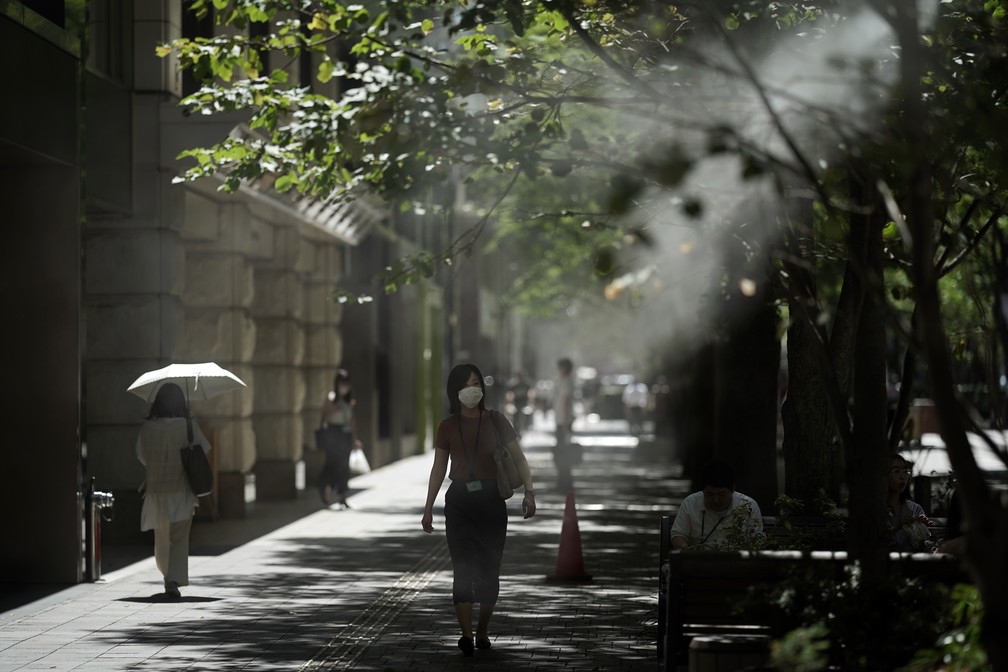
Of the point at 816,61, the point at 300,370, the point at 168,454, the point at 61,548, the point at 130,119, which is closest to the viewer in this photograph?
the point at 816,61

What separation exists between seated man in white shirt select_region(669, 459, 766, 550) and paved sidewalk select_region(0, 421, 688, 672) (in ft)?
2.59

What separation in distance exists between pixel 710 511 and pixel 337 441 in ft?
41.2

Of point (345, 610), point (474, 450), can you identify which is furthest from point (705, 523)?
point (345, 610)

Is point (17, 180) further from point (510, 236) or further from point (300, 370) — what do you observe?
point (510, 236)

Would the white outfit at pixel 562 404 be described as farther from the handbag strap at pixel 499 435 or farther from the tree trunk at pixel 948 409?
the tree trunk at pixel 948 409

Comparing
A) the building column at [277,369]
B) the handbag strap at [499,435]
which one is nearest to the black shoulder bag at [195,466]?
the handbag strap at [499,435]

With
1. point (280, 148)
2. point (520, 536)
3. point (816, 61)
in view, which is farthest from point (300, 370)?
point (816, 61)

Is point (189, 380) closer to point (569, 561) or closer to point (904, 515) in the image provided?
point (569, 561)

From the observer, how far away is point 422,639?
33.6ft

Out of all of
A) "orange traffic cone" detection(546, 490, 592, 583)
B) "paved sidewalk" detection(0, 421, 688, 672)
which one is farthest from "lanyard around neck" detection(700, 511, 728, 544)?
"orange traffic cone" detection(546, 490, 592, 583)

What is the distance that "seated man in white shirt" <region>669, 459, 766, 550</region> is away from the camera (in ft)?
30.1

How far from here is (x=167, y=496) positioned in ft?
40.7

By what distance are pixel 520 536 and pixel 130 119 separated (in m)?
5.73

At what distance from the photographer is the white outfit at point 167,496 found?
12.3 m
